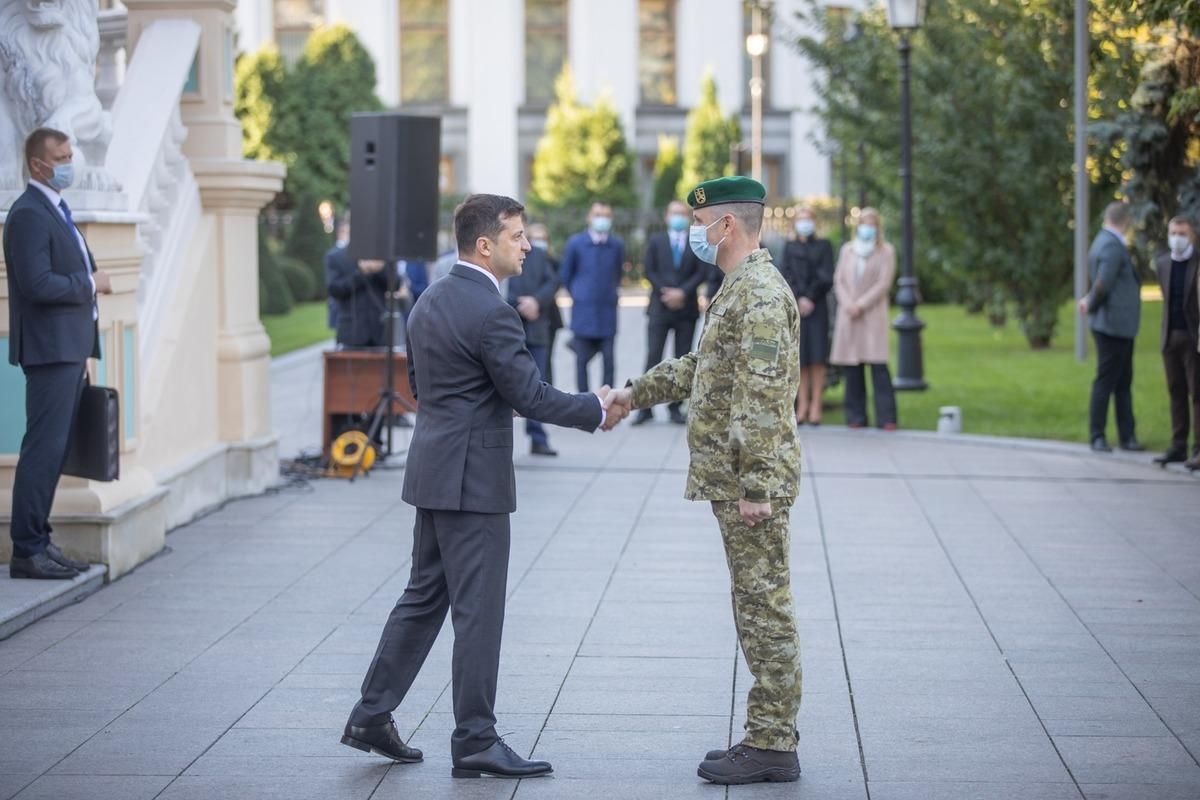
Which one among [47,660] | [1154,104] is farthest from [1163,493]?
[47,660]

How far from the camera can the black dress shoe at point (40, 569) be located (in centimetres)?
838

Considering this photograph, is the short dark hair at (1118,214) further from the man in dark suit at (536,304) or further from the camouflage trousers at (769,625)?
the camouflage trousers at (769,625)

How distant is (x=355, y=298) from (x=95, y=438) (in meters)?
5.96

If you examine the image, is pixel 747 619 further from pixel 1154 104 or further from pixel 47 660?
pixel 1154 104

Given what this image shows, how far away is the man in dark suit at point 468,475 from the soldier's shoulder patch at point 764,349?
62cm

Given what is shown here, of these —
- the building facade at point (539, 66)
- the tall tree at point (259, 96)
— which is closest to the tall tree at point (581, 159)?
the building facade at point (539, 66)

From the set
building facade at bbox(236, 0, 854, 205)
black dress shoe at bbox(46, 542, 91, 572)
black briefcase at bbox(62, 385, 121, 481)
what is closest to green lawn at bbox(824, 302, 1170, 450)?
black briefcase at bbox(62, 385, 121, 481)

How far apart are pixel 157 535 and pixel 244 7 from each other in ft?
145

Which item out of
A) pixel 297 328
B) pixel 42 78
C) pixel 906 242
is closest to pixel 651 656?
pixel 42 78

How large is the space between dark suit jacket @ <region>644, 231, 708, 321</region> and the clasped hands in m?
10.5

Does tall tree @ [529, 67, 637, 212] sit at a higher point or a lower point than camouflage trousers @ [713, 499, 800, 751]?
higher

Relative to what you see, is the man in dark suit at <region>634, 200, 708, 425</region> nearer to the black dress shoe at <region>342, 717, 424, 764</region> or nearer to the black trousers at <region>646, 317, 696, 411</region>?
the black trousers at <region>646, 317, 696, 411</region>

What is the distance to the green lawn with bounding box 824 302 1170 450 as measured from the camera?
16.1 m

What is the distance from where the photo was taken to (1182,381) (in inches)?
517
